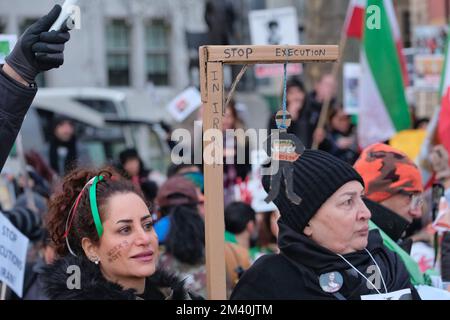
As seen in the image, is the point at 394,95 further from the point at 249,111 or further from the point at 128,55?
the point at 249,111

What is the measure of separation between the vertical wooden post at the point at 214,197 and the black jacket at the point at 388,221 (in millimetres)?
1424

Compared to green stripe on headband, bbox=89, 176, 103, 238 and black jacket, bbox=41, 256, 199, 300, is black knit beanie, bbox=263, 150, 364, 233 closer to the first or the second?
black jacket, bbox=41, 256, 199, 300

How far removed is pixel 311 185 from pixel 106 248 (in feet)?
2.48

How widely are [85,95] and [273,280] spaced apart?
1636cm

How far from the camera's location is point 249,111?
3017 centimetres

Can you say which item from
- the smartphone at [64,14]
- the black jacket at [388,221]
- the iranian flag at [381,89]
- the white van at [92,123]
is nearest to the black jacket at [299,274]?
the black jacket at [388,221]

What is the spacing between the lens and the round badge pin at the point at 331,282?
3.19 meters

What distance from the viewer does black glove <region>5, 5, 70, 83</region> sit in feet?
9.95

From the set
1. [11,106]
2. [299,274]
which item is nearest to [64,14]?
[11,106]

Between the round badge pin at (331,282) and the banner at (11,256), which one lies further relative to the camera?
the banner at (11,256)

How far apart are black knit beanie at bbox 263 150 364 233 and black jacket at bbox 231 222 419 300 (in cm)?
6

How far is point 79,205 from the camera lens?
11.3 ft

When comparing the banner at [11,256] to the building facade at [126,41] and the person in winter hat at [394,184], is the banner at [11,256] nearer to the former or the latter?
the person in winter hat at [394,184]
